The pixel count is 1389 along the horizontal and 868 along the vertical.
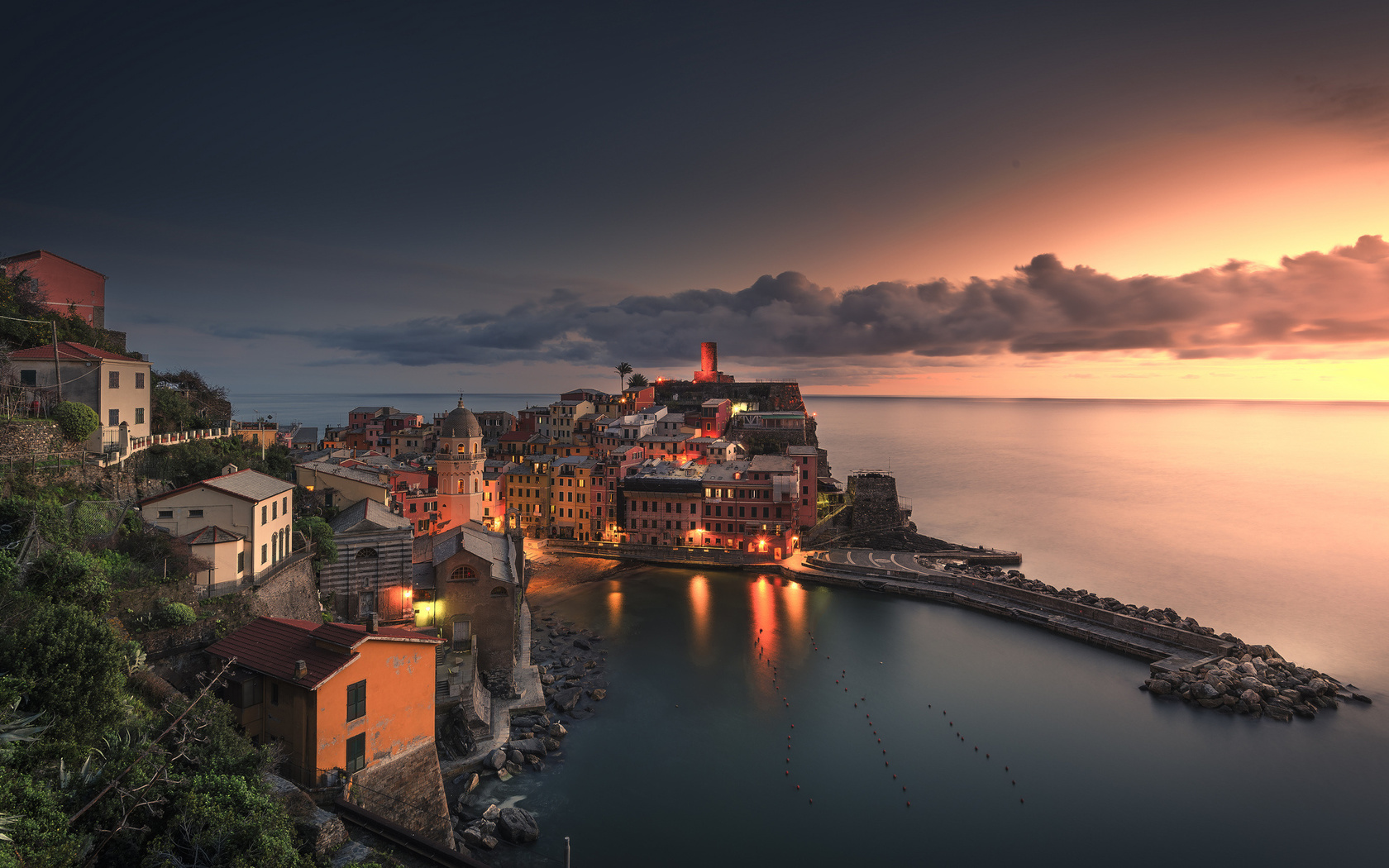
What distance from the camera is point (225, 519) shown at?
66.6ft

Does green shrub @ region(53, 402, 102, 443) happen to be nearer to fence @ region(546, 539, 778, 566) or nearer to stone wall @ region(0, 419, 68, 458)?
stone wall @ region(0, 419, 68, 458)

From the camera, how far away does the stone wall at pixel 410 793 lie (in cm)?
1484

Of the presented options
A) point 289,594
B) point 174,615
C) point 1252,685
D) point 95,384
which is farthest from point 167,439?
point 1252,685

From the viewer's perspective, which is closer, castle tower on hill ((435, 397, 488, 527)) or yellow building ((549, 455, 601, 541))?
castle tower on hill ((435, 397, 488, 527))

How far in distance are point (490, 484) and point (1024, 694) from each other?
43000 millimetres

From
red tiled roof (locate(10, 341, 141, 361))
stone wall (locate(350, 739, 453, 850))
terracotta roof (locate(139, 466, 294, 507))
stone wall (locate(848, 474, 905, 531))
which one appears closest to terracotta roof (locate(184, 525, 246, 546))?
terracotta roof (locate(139, 466, 294, 507))

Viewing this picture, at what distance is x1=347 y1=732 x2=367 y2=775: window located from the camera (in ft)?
47.9

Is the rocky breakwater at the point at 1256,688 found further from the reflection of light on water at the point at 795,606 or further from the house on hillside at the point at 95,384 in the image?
the house on hillside at the point at 95,384

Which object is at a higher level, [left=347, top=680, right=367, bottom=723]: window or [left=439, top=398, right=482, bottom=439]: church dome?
[left=439, top=398, right=482, bottom=439]: church dome

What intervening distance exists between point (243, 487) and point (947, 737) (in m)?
29.9

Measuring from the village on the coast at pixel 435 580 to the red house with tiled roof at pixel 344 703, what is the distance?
0.05 meters

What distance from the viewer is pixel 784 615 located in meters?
41.4

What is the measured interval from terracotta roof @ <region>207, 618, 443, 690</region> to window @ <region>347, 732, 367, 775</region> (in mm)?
1973

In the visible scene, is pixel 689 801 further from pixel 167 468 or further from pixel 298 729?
pixel 167 468
